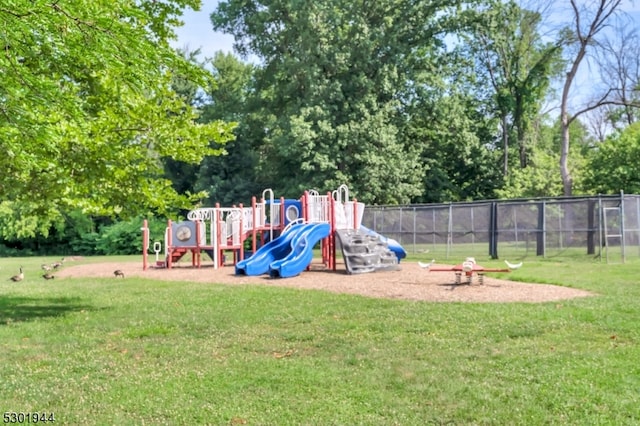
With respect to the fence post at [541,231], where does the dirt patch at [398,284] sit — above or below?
below

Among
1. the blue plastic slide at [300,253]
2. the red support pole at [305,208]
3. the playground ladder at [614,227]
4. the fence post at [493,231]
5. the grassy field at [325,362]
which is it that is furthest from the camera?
the fence post at [493,231]

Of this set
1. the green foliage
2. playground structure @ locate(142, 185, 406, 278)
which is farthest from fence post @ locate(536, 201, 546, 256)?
the green foliage

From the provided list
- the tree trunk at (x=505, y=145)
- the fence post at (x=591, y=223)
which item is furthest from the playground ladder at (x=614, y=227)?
the tree trunk at (x=505, y=145)

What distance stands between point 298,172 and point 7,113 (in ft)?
98.6

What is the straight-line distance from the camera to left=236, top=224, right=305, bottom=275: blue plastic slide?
661 inches

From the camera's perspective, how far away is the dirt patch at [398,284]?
11234mm

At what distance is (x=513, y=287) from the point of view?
41.1 ft

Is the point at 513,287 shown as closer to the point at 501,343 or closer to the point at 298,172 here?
the point at 501,343

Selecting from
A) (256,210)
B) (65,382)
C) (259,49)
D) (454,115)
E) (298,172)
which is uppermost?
(259,49)

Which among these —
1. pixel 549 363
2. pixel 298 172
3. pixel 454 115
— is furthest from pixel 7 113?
pixel 454 115

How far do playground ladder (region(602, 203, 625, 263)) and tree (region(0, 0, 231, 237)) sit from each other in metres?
14.6

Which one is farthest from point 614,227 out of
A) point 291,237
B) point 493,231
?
point 291,237

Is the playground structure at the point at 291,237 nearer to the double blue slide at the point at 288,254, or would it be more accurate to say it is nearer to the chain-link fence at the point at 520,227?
the double blue slide at the point at 288,254

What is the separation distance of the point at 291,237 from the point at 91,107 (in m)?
9.39
